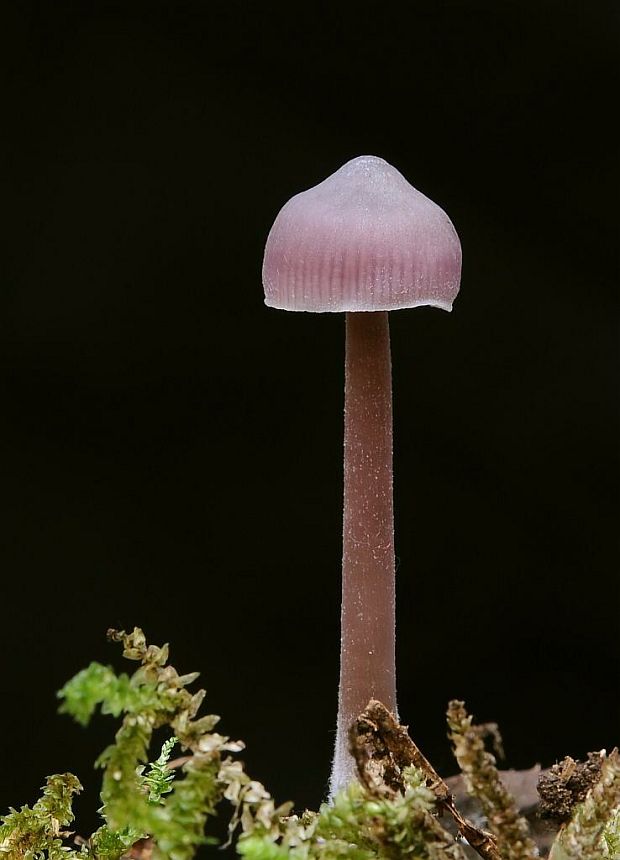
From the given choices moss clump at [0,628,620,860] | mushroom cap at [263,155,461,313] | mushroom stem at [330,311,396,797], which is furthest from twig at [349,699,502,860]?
mushroom cap at [263,155,461,313]

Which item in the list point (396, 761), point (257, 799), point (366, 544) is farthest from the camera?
point (366, 544)

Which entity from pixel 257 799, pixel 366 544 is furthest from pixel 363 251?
pixel 257 799

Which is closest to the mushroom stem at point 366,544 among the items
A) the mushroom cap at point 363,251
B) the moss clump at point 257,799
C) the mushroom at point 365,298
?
the mushroom at point 365,298

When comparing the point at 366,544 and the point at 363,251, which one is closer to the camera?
the point at 363,251

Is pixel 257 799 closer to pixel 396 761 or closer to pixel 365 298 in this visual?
pixel 396 761

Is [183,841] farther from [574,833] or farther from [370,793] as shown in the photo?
[574,833]

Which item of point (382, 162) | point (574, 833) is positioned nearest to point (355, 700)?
point (574, 833)
